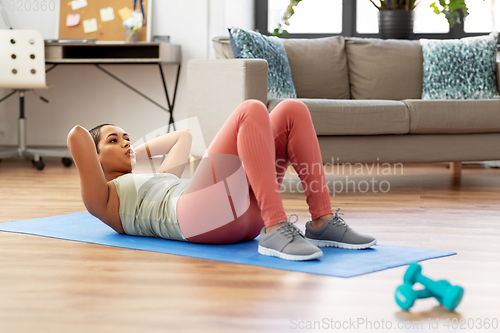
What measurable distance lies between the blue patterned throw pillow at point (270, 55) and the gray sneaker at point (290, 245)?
1602 mm

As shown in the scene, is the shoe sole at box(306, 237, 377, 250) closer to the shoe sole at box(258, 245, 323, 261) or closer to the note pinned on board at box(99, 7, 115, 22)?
the shoe sole at box(258, 245, 323, 261)

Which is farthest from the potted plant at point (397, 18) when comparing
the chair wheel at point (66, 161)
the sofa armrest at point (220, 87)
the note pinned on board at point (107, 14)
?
the chair wheel at point (66, 161)

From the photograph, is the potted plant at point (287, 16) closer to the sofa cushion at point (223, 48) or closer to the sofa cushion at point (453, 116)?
the sofa cushion at point (223, 48)

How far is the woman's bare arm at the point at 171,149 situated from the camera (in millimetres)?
1844

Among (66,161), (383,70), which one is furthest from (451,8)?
(66,161)

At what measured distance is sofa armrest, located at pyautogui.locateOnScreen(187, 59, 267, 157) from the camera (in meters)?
2.61

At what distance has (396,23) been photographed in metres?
3.95

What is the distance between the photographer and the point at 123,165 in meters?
1.71

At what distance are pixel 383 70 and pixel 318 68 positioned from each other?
41 cm

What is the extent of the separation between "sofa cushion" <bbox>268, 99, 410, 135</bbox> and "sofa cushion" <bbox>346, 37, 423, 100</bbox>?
0.69m

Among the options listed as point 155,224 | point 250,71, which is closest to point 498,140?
point 250,71

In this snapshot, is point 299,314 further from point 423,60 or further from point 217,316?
point 423,60

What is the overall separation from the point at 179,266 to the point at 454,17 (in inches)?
133

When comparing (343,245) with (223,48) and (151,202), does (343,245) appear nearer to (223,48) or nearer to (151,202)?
(151,202)
